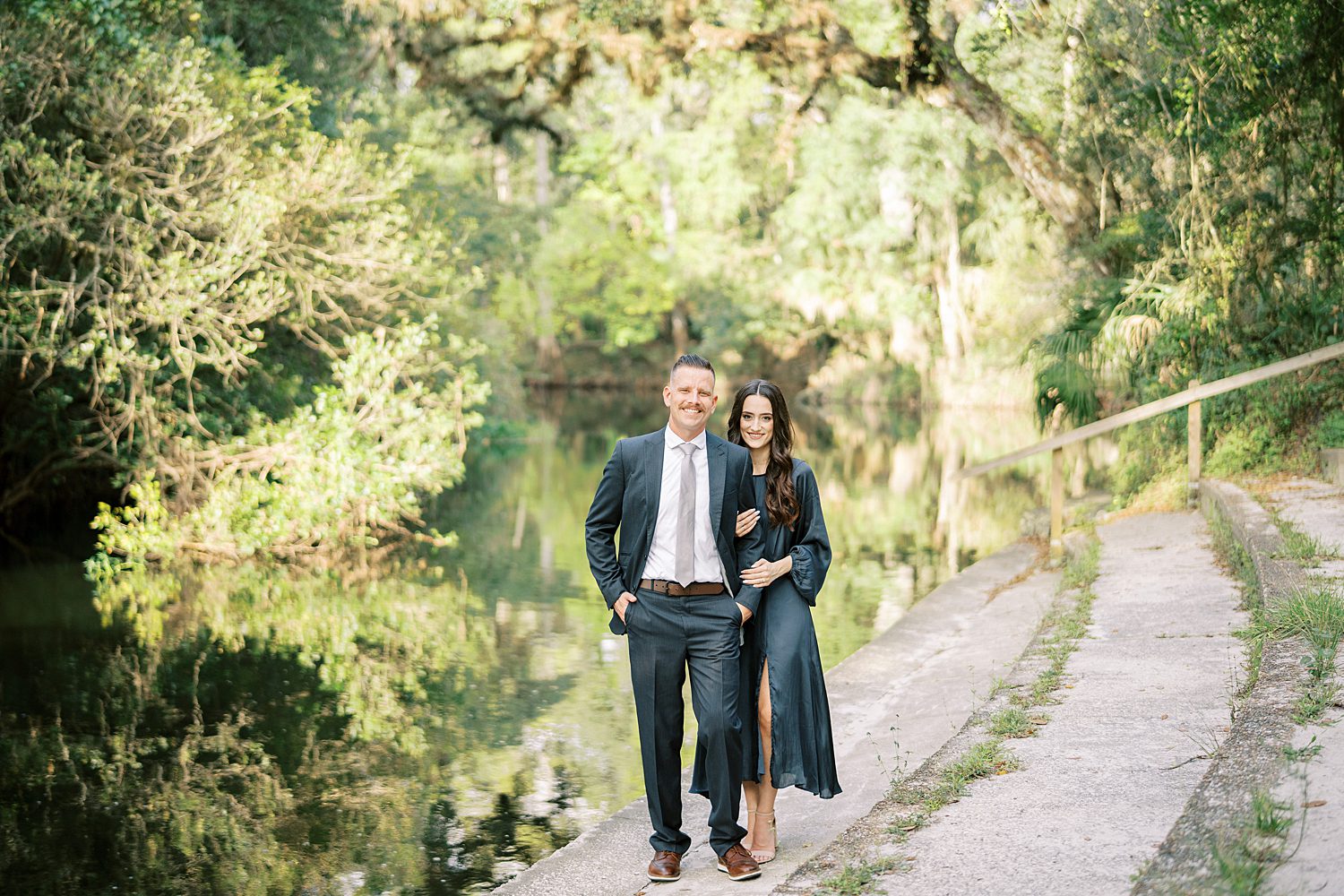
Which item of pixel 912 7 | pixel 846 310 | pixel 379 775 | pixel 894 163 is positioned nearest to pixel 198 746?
pixel 379 775

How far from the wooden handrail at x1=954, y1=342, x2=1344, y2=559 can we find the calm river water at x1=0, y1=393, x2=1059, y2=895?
1.61 meters

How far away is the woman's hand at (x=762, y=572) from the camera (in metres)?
5.27

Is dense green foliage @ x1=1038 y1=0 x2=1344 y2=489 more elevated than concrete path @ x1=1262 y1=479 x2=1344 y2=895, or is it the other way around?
dense green foliage @ x1=1038 y1=0 x2=1344 y2=489

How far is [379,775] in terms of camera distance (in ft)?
27.7

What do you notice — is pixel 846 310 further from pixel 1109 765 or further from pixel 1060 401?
pixel 1109 765

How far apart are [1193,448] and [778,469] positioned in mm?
8068

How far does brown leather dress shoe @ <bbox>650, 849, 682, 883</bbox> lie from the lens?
5.55 m

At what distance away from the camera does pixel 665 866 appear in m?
5.55

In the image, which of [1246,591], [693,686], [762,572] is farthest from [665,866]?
[1246,591]

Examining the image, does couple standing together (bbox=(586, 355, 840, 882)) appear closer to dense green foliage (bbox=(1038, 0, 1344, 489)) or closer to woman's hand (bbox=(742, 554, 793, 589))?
woman's hand (bbox=(742, 554, 793, 589))

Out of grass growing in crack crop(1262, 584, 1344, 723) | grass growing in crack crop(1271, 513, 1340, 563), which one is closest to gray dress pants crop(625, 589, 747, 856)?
grass growing in crack crop(1262, 584, 1344, 723)

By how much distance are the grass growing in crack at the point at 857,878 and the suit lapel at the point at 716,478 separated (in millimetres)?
1252

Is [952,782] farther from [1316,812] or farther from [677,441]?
[677,441]

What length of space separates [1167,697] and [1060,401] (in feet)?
26.6
